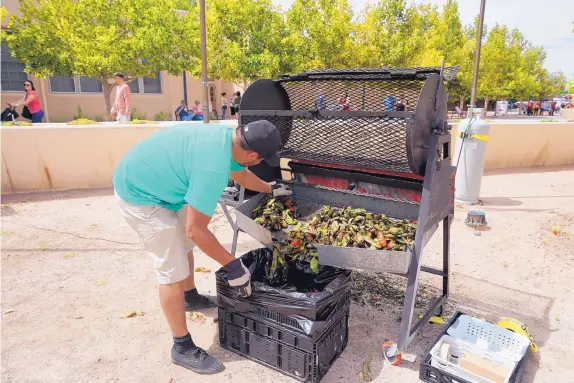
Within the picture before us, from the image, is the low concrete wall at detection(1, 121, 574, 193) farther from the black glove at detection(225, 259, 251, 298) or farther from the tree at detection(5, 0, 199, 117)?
the tree at detection(5, 0, 199, 117)

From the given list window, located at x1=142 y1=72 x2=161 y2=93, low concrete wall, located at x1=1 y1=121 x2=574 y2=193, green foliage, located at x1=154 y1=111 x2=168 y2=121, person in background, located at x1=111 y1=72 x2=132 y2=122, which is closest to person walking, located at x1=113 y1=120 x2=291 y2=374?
low concrete wall, located at x1=1 y1=121 x2=574 y2=193

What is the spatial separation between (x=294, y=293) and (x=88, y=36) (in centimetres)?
1340

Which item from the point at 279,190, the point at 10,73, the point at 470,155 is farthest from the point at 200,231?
the point at 10,73

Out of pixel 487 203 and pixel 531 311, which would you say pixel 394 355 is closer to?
pixel 531 311

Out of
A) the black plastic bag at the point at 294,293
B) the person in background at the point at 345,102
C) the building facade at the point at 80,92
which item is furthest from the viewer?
the building facade at the point at 80,92

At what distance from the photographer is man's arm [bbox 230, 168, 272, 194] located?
275 cm

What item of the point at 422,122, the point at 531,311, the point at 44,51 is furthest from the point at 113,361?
the point at 44,51

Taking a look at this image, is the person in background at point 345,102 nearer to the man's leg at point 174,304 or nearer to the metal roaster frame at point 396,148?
the metal roaster frame at point 396,148

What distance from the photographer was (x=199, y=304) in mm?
3189

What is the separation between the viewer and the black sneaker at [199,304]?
125 inches

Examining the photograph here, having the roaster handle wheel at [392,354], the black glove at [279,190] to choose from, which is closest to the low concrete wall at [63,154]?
the black glove at [279,190]

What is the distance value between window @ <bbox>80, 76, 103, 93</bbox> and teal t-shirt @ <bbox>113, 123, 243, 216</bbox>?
16.0 metres

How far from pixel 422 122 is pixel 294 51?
1303 centimetres

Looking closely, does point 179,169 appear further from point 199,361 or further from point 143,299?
point 143,299
